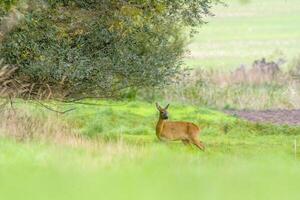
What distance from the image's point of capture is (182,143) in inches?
758

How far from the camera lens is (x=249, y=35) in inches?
2229

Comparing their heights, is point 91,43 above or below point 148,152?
above

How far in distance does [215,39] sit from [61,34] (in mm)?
38593

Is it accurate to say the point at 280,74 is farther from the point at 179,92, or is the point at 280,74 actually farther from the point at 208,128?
the point at 208,128

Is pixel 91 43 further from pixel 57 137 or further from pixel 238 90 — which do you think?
pixel 238 90

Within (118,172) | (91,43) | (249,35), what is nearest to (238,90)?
(91,43)

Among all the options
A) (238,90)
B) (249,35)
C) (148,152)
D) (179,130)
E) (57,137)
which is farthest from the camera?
(249,35)

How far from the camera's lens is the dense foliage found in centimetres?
1753

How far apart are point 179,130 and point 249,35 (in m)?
38.9

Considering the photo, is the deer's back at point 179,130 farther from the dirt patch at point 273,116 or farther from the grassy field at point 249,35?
the grassy field at point 249,35

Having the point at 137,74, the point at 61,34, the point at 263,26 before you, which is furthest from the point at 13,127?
the point at 263,26

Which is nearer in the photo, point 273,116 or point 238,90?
point 273,116

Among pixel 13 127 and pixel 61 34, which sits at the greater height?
pixel 61 34

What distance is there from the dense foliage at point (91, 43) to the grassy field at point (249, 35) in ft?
68.7
